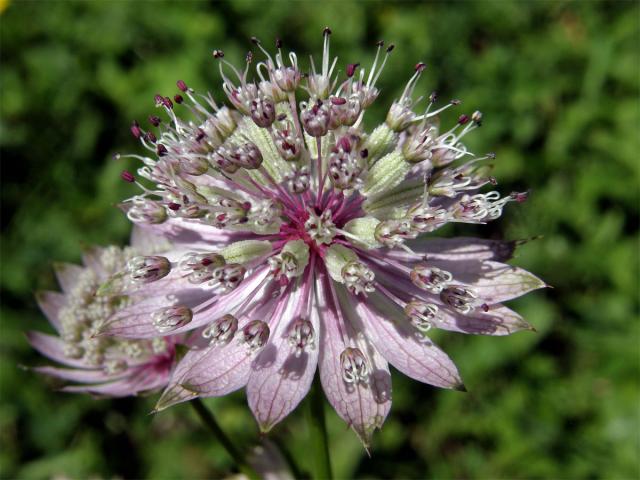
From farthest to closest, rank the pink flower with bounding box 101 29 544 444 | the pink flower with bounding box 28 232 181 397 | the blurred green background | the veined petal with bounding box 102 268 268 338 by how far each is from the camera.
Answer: the blurred green background, the pink flower with bounding box 28 232 181 397, the veined petal with bounding box 102 268 268 338, the pink flower with bounding box 101 29 544 444

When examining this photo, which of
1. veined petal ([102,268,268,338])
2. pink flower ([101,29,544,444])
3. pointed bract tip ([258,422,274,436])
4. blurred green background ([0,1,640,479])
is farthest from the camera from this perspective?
blurred green background ([0,1,640,479])

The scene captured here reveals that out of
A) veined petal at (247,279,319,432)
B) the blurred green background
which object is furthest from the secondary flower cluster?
the blurred green background

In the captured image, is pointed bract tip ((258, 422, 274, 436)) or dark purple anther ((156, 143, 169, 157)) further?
dark purple anther ((156, 143, 169, 157))

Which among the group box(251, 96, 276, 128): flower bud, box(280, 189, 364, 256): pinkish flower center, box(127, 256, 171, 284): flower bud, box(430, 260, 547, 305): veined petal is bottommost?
box(430, 260, 547, 305): veined petal

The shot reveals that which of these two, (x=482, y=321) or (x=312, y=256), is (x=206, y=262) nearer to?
(x=312, y=256)

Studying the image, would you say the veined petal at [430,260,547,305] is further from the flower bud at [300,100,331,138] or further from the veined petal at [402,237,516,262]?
the flower bud at [300,100,331,138]

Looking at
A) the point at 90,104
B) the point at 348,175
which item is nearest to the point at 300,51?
the point at 90,104

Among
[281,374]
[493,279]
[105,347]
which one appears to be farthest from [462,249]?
[105,347]

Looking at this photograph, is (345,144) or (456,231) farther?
(456,231)
